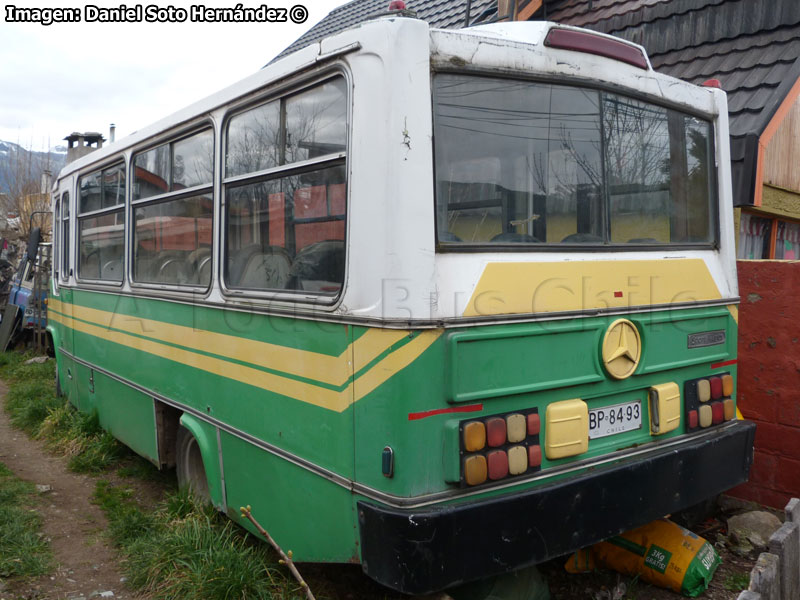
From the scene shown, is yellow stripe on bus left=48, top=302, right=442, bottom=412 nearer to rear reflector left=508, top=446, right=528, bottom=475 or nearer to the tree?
rear reflector left=508, top=446, right=528, bottom=475

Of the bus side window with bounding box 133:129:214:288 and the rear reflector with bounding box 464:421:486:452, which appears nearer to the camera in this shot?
the rear reflector with bounding box 464:421:486:452

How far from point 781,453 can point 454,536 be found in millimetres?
2951

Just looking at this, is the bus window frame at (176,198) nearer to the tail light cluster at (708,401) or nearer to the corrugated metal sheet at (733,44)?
the tail light cluster at (708,401)

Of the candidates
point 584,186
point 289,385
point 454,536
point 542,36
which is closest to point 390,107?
point 542,36

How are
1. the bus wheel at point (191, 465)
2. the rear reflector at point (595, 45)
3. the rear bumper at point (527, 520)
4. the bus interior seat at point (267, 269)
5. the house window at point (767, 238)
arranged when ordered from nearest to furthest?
the rear bumper at point (527, 520), the rear reflector at point (595, 45), the bus interior seat at point (267, 269), the bus wheel at point (191, 465), the house window at point (767, 238)

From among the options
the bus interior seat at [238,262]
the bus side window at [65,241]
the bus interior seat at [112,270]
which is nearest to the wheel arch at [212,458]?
the bus interior seat at [238,262]

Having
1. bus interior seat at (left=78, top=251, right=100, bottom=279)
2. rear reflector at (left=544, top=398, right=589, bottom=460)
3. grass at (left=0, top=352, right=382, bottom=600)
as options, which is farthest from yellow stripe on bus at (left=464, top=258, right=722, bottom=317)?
bus interior seat at (left=78, top=251, right=100, bottom=279)

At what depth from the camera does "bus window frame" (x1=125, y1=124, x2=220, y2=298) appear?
13.4 ft

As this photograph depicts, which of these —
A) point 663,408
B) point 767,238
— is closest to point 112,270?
point 663,408

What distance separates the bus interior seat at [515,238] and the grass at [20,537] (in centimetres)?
333

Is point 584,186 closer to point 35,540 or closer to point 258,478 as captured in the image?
point 258,478

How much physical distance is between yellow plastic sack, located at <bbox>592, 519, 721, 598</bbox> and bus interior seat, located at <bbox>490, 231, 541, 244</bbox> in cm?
180

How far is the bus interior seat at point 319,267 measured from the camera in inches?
124

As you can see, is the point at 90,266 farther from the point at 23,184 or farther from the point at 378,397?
the point at 23,184
